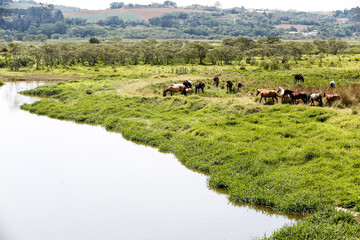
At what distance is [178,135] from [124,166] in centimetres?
427

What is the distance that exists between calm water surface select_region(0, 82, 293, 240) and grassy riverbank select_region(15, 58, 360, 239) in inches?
37.5

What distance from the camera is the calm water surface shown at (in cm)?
1110

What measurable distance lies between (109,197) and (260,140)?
26.0 feet

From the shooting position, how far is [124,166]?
17.2 metres

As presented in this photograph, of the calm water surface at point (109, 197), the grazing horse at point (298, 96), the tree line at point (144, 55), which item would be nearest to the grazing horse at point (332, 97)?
the grazing horse at point (298, 96)

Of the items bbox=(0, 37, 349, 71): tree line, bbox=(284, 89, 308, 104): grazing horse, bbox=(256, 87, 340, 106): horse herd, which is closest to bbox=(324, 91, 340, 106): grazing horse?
bbox=(256, 87, 340, 106): horse herd

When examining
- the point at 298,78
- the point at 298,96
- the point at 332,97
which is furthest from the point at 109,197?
the point at 298,78

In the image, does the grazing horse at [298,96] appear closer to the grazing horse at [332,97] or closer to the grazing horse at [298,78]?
the grazing horse at [332,97]

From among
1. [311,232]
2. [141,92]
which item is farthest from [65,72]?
[311,232]

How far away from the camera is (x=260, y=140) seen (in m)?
17.3

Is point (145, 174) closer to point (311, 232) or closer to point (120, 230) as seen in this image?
point (120, 230)

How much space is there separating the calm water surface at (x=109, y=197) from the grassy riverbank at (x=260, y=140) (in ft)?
3.12

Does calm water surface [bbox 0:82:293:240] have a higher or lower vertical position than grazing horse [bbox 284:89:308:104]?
lower

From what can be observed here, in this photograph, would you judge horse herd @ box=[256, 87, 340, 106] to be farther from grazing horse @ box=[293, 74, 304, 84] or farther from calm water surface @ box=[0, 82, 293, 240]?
calm water surface @ box=[0, 82, 293, 240]
